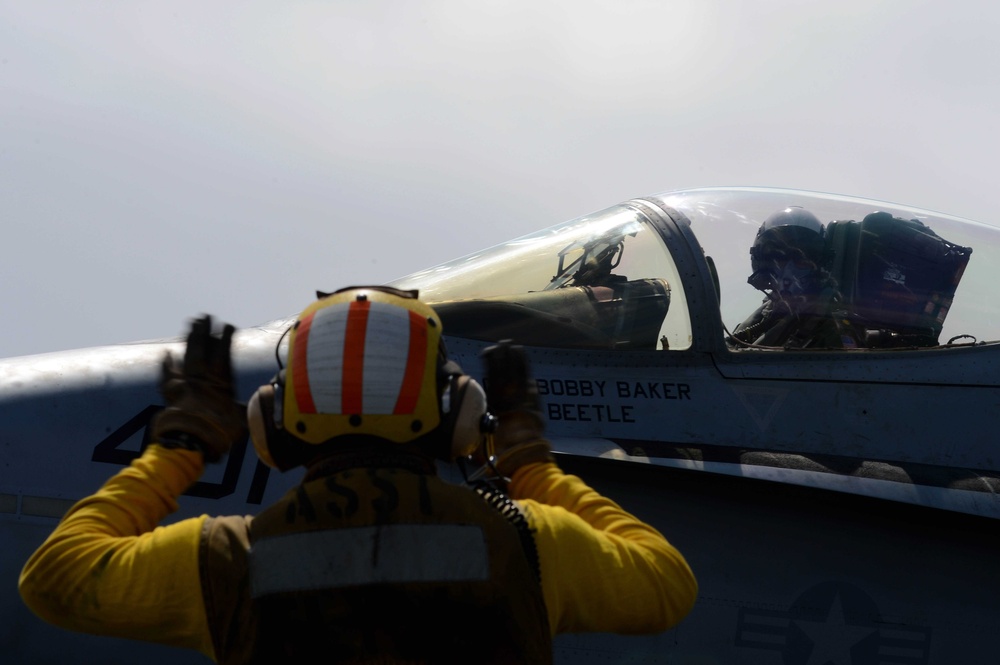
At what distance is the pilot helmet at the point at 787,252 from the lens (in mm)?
4750

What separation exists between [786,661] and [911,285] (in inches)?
76.1

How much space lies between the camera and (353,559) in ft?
6.89

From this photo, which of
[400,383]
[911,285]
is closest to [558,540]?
[400,383]

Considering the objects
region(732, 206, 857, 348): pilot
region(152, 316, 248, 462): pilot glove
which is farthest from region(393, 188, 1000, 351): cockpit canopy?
region(152, 316, 248, 462): pilot glove

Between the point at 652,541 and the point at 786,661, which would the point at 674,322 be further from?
the point at 652,541

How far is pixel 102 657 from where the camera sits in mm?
3465

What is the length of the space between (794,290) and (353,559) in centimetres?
314

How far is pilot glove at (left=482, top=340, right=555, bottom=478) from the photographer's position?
2486 millimetres

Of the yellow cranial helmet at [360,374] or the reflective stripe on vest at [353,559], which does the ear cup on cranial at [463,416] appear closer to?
the yellow cranial helmet at [360,374]

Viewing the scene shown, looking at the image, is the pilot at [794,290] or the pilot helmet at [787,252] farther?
the pilot helmet at [787,252]

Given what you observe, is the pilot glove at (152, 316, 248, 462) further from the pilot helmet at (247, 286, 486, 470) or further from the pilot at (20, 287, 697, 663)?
the pilot helmet at (247, 286, 486, 470)

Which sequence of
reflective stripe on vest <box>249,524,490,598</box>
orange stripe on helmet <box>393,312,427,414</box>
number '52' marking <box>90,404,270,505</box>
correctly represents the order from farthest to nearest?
1. number '52' marking <box>90,404,270,505</box>
2. orange stripe on helmet <box>393,312,427,414</box>
3. reflective stripe on vest <box>249,524,490,598</box>

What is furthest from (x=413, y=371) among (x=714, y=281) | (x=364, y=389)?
(x=714, y=281)

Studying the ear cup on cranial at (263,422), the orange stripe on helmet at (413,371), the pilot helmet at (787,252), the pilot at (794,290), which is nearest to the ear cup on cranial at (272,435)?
the ear cup on cranial at (263,422)
